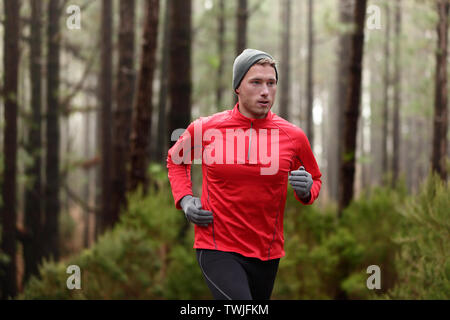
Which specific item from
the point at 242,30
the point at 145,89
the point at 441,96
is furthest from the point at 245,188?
the point at 242,30

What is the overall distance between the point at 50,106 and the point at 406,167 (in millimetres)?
37056

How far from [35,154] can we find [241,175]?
11.6 meters

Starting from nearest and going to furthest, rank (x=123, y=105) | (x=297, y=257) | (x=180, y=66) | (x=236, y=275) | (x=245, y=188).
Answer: (x=236, y=275) < (x=245, y=188) < (x=297, y=257) < (x=180, y=66) < (x=123, y=105)

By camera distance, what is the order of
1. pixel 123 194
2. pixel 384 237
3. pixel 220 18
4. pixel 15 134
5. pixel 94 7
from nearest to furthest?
pixel 384 237
pixel 15 134
pixel 123 194
pixel 220 18
pixel 94 7

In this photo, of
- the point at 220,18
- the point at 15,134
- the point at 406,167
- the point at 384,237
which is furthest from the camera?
the point at 406,167

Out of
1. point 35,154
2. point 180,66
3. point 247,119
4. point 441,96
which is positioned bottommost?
point 35,154

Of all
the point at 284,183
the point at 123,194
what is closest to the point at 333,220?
the point at 123,194

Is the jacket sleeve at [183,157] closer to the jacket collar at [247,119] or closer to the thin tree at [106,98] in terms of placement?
the jacket collar at [247,119]

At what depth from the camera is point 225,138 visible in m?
3.76

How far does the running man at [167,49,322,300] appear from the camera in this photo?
358 cm

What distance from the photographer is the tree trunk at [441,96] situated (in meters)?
11.9

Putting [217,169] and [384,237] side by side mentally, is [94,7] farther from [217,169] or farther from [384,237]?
[217,169]

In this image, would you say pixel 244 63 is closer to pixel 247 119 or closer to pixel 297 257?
pixel 247 119

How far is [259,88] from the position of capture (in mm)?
3600
